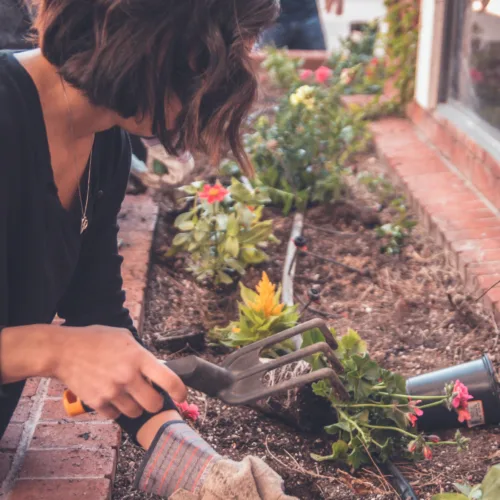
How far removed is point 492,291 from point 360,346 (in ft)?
2.67

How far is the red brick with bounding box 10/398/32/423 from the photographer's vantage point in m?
1.86

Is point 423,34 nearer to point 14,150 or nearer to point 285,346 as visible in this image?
point 285,346

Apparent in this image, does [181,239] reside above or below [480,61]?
below

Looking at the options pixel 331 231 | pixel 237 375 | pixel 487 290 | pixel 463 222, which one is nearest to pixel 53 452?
pixel 237 375

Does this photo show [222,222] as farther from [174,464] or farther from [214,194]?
[174,464]

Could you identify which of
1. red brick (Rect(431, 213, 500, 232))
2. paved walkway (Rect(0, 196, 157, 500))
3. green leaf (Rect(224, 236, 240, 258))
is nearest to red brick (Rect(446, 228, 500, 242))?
red brick (Rect(431, 213, 500, 232))

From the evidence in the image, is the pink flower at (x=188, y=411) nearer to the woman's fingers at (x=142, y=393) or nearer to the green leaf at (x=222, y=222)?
the woman's fingers at (x=142, y=393)

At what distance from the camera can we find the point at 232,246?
9.12 feet

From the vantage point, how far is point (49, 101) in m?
1.40

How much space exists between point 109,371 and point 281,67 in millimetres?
3801

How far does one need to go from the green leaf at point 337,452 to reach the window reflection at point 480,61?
6.45 feet

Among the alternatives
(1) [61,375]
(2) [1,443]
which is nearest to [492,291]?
(2) [1,443]

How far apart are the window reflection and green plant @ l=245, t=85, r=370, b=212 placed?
0.60 meters

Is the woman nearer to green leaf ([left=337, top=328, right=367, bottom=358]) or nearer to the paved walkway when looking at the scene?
the paved walkway
